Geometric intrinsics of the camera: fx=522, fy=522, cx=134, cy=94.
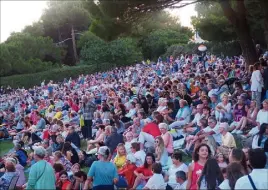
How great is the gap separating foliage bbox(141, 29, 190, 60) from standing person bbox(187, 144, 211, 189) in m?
47.6

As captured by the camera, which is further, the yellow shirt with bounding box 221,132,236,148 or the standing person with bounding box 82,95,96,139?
the standing person with bounding box 82,95,96,139

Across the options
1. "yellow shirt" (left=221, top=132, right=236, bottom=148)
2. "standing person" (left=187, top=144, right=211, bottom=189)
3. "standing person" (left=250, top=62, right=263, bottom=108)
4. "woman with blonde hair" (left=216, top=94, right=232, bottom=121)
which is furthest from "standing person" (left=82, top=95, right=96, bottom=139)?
"standing person" (left=187, top=144, right=211, bottom=189)

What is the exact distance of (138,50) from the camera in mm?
55094

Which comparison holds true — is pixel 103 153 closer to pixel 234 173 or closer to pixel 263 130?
pixel 234 173

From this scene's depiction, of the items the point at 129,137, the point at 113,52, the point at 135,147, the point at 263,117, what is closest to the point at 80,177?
the point at 135,147

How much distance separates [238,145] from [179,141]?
4.95ft

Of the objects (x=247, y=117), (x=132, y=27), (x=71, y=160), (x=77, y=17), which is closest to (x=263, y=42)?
(x=132, y=27)

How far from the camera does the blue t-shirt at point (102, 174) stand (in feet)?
26.6

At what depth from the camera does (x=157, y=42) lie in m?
55.5

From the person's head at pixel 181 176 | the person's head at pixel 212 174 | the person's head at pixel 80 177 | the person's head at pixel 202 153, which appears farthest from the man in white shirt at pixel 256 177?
the person's head at pixel 80 177

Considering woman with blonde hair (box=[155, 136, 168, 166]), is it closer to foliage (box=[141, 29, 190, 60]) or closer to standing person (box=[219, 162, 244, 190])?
standing person (box=[219, 162, 244, 190])

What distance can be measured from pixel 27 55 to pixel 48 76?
17.1 feet

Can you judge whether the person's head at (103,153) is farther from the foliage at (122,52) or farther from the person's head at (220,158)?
the foliage at (122,52)

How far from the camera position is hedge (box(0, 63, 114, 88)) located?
48469 millimetres
